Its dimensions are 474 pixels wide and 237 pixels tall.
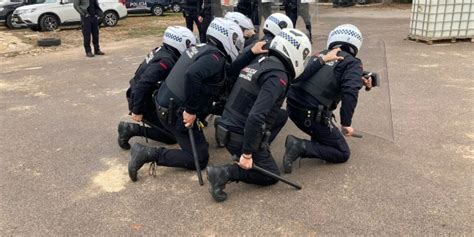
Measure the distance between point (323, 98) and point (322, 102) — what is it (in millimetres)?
38

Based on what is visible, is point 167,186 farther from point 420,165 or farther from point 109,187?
point 420,165

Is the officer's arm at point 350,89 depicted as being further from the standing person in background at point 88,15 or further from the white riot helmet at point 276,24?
the standing person in background at point 88,15

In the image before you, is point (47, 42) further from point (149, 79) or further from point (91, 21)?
point (149, 79)

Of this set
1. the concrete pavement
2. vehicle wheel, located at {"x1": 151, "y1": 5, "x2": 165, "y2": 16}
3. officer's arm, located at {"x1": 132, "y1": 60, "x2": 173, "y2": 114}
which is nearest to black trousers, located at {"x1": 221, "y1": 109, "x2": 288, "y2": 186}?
the concrete pavement

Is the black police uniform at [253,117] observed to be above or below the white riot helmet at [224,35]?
below

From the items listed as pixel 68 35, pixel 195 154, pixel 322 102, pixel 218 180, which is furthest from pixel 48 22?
pixel 218 180

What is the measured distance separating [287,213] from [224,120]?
2.97 feet

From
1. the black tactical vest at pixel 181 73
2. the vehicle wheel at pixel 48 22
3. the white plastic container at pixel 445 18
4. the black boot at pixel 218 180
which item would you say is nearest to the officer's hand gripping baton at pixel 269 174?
the black boot at pixel 218 180

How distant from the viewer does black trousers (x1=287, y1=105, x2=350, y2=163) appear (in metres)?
3.96

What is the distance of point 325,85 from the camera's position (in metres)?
3.87

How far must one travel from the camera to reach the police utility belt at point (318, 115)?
12.7 feet

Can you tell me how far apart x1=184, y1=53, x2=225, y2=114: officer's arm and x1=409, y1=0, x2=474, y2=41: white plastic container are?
7.88 metres

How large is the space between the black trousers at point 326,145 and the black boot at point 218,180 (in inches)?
37.5

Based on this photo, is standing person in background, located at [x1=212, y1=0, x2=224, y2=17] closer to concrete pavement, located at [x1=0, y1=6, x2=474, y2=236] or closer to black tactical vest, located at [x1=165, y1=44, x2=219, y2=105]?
concrete pavement, located at [x1=0, y1=6, x2=474, y2=236]
